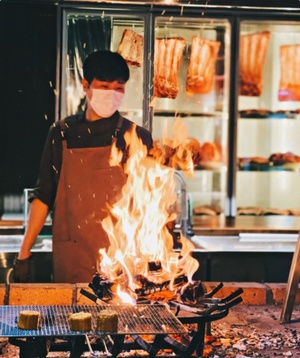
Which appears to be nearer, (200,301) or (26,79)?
(200,301)

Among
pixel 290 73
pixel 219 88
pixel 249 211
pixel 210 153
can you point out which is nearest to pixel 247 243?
pixel 249 211

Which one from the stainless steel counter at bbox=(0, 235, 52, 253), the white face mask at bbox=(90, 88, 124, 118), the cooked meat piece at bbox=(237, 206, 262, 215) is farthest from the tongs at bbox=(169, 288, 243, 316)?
the cooked meat piece at bbox=(237, 206, 262, 215)

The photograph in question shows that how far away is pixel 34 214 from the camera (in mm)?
5309

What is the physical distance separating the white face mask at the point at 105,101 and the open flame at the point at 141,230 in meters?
0.23

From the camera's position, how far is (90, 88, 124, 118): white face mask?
5.36 meters

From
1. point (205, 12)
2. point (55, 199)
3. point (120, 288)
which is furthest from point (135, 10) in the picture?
point (120, 288)

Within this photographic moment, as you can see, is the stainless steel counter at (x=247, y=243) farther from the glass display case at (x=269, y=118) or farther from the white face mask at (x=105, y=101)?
the white face mask at (x=105, y=101)

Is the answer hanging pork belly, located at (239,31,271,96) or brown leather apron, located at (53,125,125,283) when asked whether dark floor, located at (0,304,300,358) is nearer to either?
brown leather apron, located at (53,125,125,283)

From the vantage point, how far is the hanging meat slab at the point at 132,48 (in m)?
6.40

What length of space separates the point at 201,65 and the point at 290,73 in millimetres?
1008

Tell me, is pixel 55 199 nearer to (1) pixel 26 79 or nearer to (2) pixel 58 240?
(2) pixel 58 240

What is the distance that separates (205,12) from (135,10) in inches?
28.3

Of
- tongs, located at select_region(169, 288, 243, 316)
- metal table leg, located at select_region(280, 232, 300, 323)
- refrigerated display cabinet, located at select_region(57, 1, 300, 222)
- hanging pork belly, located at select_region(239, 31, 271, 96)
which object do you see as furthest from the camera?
hanging pork belly, located at select_region(239, 31, 271, 96)

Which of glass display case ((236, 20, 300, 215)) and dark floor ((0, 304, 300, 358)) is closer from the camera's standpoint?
dark floor ((0, 304, 300, 358))
